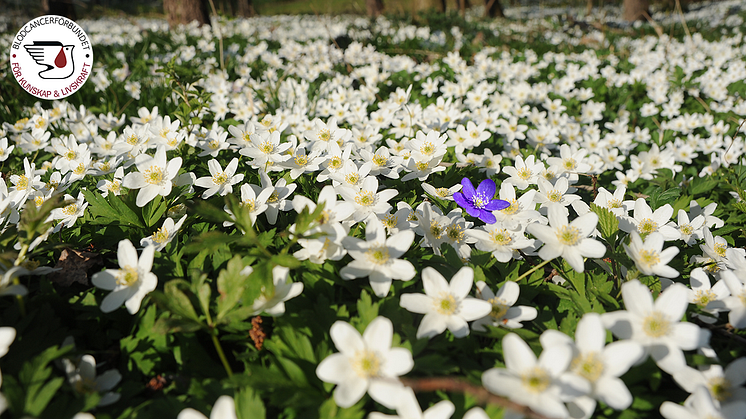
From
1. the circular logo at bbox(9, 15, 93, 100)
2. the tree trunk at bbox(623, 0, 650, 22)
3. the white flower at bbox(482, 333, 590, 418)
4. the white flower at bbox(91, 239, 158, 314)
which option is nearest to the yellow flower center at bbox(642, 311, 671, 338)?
the white flower at bbox(482, 333, 590, 418)

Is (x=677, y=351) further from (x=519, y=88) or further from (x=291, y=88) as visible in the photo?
(x=291, y=88)

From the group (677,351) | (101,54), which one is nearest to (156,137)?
(677,351)

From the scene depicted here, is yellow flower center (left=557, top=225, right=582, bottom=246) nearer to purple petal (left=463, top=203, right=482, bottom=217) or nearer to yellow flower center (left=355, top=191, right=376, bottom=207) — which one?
purple petal (left=463, top=203, right=482, bottom=217)

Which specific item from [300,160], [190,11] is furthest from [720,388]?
[190,11]

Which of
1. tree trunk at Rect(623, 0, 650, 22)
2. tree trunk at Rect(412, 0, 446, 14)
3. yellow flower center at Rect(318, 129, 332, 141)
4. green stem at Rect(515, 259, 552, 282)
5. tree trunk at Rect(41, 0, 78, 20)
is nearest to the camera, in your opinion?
green stem at Rect(515, 259, 552, 282)

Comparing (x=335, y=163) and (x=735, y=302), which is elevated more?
(x=335, y=163)

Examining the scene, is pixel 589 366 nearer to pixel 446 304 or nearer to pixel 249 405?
pixel 446 304

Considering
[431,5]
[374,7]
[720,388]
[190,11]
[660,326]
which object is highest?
[431,5]
